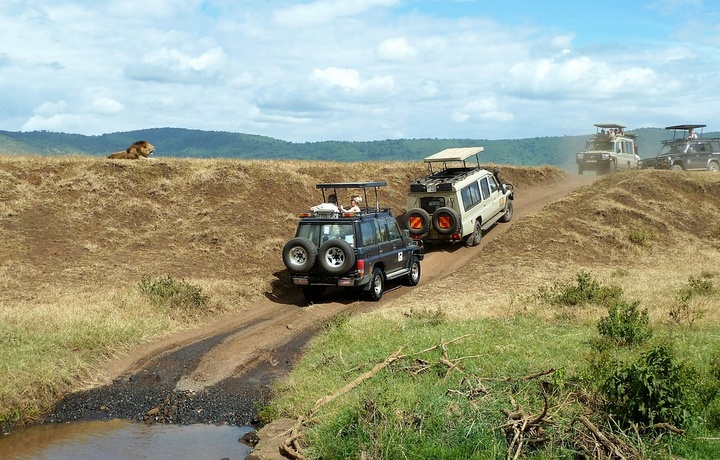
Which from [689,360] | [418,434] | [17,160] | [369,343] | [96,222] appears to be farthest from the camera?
[17,160]

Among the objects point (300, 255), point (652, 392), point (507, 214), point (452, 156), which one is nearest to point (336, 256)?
point (300, 255)

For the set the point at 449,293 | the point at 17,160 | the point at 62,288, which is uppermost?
the point at 17,160

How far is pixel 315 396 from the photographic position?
10133 millimetres

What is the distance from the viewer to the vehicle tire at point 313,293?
57.7 feet

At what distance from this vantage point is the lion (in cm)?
2883

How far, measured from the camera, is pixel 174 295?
15.7 m

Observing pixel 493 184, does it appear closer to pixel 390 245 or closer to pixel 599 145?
pixel 390 245

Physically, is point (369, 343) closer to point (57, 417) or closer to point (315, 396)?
point (315, 396)

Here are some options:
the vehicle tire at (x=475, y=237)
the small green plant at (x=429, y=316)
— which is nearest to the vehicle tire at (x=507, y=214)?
the vehicle tire at (x=475, y=237)

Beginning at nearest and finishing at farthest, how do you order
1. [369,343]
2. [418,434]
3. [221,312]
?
[418,434]
[369,343]
[221,312]

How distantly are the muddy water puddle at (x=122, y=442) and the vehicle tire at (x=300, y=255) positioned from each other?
268 inches

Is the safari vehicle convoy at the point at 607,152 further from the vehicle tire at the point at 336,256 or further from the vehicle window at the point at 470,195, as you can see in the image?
the vehicle tire at the point at 336,256

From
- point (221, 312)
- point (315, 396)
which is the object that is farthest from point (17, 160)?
point (315, 396)

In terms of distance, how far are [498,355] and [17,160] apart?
2152 cm
